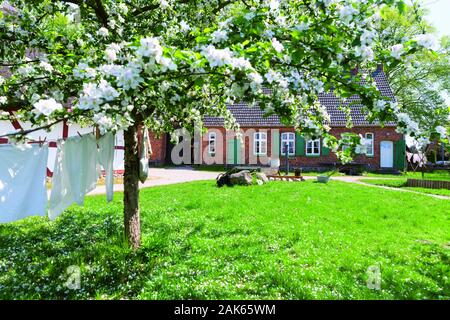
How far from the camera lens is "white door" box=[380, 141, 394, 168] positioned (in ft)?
81.1

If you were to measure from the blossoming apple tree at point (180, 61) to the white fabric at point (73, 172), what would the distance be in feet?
2.15

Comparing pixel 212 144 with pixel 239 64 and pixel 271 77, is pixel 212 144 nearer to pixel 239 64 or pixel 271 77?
pixel 271 77

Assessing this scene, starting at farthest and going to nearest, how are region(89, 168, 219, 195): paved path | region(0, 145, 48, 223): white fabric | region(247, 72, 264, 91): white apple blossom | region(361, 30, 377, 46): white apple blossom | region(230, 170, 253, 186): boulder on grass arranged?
region(230, 170, 253, 186): boulder on grass, region(89, 168, 219, 195): paved path, region(0, 145, 48, 223): white fabric, region(361, 30, 377, 46): white apple blossom, region(247, 72, 264, 91): white apple blossom

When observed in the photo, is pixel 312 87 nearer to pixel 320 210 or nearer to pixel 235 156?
pixel 320 210

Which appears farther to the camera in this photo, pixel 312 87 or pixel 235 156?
pixel 235 156

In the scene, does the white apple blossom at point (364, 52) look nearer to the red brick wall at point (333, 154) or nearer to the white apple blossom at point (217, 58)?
the white apple blossom at point (217, 58)

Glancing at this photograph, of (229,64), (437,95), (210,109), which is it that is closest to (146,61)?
(229,64)

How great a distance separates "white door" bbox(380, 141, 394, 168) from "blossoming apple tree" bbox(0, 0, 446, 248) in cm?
2106

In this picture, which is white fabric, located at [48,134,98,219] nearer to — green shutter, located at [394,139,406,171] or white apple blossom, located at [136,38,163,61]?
white apple blossom, located at [136,38,163,61]

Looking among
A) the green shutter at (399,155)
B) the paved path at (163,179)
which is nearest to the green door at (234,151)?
the paved path at (163,179)

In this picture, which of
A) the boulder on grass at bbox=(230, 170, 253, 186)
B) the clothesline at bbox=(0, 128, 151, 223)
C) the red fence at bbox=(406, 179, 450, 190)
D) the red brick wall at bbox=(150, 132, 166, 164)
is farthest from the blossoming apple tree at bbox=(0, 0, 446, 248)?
the red brick wall at bbox=(150, 132, 166, 164)

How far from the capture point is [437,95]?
32.6 metres

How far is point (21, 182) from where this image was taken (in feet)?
16.8

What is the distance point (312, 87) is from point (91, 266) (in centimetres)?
380
